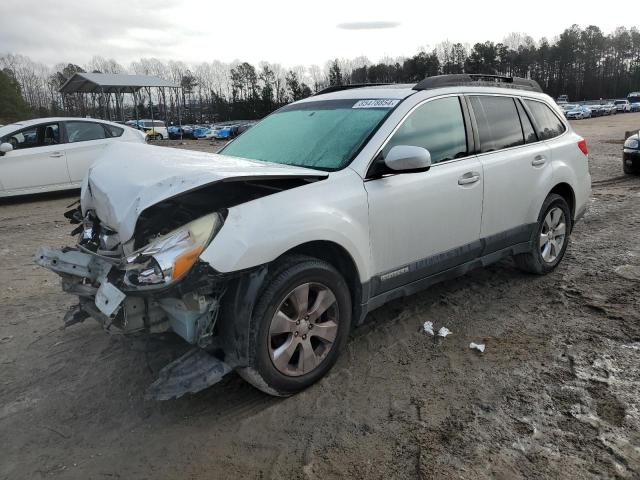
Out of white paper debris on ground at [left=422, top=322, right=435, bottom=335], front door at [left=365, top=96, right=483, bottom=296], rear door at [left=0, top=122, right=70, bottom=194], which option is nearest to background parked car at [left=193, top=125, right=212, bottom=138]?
rear door at [left=0, top=122, right=70, bottom=194]

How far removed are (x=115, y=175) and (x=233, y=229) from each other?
1.04 meters

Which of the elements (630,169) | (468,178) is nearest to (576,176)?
(468,178)

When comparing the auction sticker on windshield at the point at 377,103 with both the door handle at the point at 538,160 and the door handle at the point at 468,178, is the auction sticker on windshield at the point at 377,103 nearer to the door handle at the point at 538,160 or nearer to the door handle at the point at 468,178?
the door handle at the point at 468,178

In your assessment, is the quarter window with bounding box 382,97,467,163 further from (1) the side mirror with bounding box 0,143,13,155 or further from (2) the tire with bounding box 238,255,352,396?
(1) the side mirror with bounding box 0,143,13,155

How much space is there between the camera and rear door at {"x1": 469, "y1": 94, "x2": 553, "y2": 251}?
411 centimetres

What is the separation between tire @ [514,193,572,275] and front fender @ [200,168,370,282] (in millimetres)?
2260

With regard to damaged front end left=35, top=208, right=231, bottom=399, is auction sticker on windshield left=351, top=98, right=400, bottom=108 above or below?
above

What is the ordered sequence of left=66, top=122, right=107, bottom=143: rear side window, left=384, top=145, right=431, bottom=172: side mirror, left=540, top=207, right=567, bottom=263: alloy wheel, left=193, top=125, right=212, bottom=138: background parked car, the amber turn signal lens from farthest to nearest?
left=193, top=125, right=212, bottom=138: background parked car
left=66, top=122, right=107, bottom=143: rear side window
left=540, top=207, right=567, bottom=263: alloy wheel
left=384, top=145, right=431, bottom=172: side mirror
the amber turn signal lens

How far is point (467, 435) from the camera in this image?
2.66 metres

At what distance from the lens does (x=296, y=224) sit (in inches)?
112

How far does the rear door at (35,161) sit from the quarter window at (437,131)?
8221 mm

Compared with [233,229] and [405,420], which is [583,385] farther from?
[233,229]

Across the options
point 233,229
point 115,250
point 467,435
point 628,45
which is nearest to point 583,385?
point 467,435

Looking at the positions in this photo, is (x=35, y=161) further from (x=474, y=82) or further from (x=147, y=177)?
(x=474, y=82)
